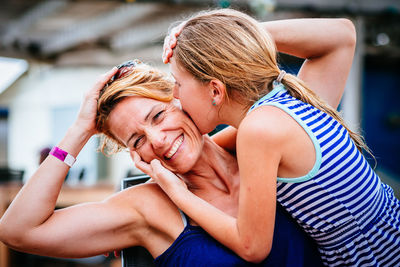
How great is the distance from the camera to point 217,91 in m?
1.49

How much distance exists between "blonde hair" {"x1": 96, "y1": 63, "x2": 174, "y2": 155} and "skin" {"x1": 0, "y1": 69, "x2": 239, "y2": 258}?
3 cm

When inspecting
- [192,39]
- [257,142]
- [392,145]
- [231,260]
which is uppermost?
[192,39]

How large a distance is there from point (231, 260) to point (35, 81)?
10.6 metres

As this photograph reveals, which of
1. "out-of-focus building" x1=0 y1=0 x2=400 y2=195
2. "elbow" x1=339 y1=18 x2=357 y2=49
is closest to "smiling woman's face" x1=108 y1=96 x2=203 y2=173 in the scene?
"elbow" x1=339 y1=18 x2=357 y2=49

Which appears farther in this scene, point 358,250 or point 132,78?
point 132,78

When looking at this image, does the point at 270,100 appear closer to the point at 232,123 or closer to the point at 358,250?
the point at 232,123

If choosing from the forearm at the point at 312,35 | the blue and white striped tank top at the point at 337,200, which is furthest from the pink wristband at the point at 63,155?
the forearm at the point at 312,35

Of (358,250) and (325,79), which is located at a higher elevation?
(325,79)

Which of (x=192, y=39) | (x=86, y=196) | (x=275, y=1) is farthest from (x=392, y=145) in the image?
(x=192, y=39)

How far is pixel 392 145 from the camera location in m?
8.96

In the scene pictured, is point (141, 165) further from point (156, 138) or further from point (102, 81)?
point (102, 81)

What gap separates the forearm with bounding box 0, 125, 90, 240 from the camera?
1451 millimetres

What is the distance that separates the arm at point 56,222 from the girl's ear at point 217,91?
1.85ft

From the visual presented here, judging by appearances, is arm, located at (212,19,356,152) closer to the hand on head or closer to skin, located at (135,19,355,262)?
skin, located at (135,19,355,262)
